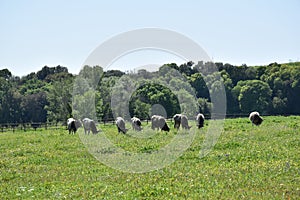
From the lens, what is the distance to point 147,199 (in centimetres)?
1084

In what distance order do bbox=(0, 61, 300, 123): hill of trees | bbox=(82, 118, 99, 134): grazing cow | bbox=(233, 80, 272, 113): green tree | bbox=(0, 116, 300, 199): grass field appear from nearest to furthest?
bbox=(0, 116, 300, 199): grass field < bbox=(82, 118, 99, 134): grazing cow < bbox=(0, 61, 300, 123): hill of trees < bbox=(233, 80, 272, 113): green tree

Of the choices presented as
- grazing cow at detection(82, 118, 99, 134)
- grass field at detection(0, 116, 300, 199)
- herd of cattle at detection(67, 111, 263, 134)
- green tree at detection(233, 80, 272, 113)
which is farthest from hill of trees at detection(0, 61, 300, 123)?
grass field at detection(0, 116, 300, 199)

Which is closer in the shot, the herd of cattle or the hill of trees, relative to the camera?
the herd of cattle

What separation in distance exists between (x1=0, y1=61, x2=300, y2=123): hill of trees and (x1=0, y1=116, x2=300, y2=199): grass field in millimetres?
28326

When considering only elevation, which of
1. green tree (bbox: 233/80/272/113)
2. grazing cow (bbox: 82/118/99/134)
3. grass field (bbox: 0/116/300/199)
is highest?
green tree (bbox: 233/80/272/113)

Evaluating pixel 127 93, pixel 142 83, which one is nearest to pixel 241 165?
pixel 127 93

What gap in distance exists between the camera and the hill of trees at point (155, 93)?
58188 mm

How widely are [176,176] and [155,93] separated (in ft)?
152

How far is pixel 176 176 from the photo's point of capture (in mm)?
13836

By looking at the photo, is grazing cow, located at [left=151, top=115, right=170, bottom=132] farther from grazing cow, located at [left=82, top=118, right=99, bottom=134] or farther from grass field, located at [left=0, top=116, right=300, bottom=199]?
grass field, located at [left=0, top=116, right=300, bottom=199]

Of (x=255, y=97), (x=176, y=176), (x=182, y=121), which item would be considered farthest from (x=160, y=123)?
(x=255, y=97)

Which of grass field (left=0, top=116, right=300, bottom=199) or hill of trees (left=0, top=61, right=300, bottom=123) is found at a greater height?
hill of trees (left=0, top=61, right=300, bottom=123)

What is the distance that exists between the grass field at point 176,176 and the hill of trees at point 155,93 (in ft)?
92.9

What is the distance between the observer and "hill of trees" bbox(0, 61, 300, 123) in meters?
58.2
